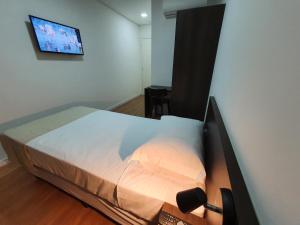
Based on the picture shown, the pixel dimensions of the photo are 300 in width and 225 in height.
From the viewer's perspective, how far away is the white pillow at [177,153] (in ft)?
2.65

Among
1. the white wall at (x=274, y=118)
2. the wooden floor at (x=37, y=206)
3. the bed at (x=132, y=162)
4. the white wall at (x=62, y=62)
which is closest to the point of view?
the white wall at (x=274, y=118)

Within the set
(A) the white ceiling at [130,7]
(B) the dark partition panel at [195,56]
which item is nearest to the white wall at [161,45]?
(A) the white ceiling at [130,7]

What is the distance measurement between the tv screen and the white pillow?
7.68ft

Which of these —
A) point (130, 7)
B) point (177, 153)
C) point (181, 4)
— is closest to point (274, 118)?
point (177, 153)

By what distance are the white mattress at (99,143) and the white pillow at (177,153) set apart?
0.79ft

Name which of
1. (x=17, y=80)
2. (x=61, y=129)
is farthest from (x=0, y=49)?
(x=61, y=129)

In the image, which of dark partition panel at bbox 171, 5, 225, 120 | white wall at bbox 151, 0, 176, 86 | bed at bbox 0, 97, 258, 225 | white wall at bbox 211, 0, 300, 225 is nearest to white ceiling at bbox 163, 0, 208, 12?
white wall at bbox 151, 0, 176, 86

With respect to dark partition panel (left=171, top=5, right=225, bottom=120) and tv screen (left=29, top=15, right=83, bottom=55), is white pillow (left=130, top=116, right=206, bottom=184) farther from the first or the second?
tv screen (left=29, top=15, right=83, bottom=55)

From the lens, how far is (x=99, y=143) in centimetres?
131

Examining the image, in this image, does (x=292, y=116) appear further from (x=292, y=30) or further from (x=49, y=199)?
(x=49, y=199)

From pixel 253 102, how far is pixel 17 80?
8.90ft

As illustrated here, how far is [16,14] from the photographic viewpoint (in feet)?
5.81

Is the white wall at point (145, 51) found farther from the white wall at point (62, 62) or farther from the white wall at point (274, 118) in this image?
the white wall at point (274, 118)

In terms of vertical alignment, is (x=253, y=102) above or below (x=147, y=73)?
above
